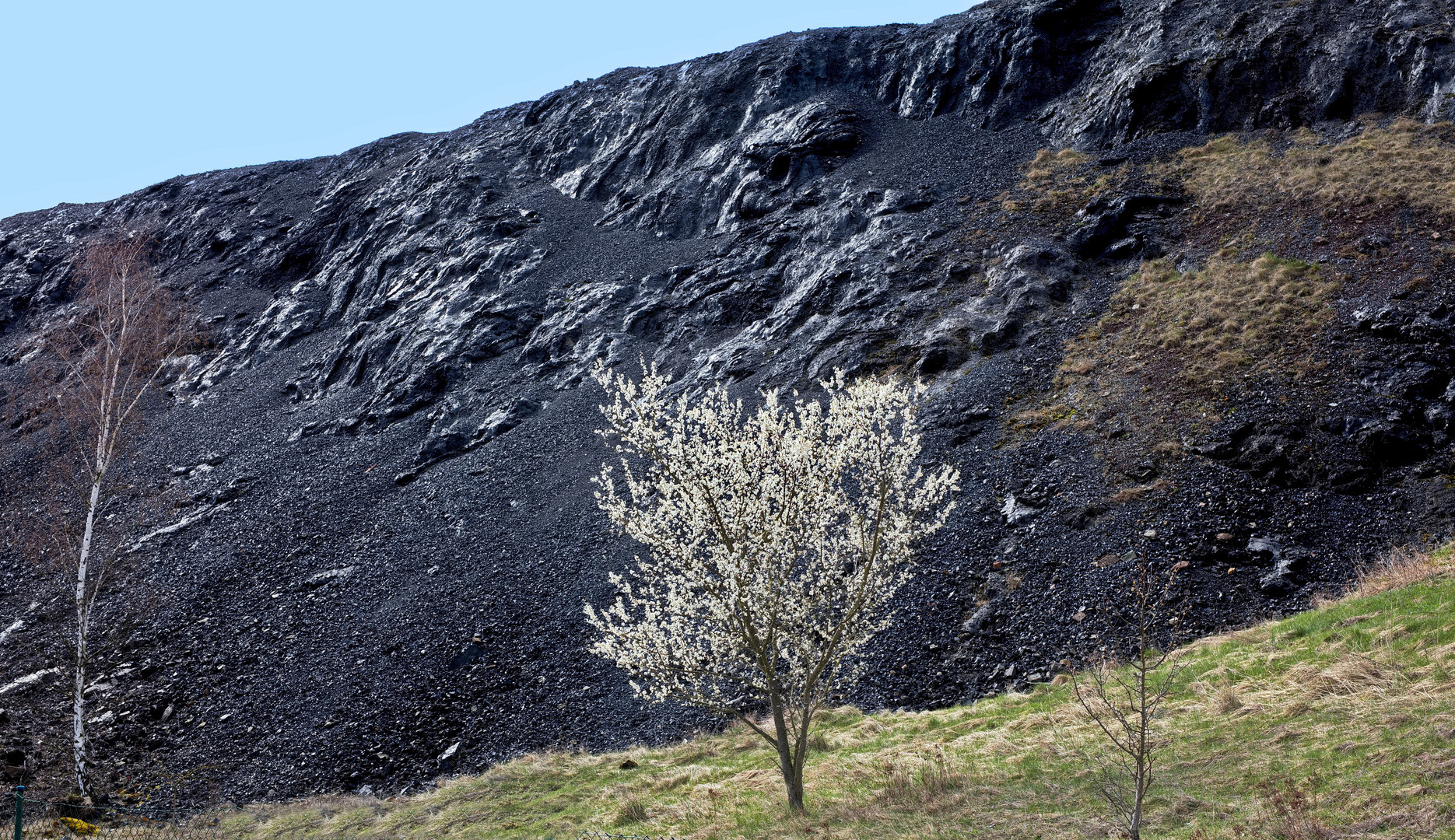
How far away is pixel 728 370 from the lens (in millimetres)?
40656

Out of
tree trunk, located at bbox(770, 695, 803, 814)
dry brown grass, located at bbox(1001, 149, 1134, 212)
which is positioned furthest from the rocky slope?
tree trunk, located at bbox(770, 695, 803, 814)

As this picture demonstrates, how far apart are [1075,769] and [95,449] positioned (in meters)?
40.5

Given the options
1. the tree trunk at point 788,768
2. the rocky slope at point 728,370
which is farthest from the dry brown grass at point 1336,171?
the tree trunk at point 788,768

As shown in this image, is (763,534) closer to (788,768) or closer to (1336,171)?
(788,768)

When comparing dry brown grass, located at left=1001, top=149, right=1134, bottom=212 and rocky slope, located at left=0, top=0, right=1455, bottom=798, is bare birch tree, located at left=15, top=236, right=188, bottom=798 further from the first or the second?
dry brown grass, located at left=1001, top=149, right=1134, bottom=212

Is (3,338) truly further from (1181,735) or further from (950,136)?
(1181,735)

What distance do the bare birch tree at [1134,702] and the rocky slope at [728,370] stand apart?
1114mm

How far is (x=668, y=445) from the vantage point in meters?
13.8

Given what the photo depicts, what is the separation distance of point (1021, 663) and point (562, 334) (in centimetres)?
3615

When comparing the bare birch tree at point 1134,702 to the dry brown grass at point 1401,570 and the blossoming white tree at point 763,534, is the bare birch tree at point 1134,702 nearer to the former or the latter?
the dry brown grass at point 1401,570

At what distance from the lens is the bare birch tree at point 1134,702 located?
9461 millimetres

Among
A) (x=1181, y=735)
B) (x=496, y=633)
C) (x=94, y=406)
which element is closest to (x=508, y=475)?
(x=496, y=633)

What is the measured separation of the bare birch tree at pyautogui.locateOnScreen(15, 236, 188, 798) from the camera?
25.0 m

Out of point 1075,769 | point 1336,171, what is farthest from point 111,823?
point 1336,171
